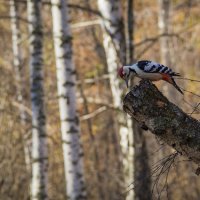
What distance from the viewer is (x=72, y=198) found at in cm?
808

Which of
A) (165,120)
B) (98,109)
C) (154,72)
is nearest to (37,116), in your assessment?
(98,109)

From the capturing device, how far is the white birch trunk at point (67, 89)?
7.83 meters

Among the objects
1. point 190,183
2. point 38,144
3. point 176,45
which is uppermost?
point 176,45

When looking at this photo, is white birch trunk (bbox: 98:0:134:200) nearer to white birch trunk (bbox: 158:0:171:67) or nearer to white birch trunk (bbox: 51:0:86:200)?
white birch trunk (bbox: 51:0:86:200)

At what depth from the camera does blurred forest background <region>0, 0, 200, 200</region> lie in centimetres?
773

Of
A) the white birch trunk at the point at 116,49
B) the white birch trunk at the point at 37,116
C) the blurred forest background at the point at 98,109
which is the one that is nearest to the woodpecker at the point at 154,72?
the blurred forest background at the point at 98,109

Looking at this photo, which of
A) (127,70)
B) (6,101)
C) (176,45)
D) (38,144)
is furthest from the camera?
(176,45)

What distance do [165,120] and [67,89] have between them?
4.35 meters

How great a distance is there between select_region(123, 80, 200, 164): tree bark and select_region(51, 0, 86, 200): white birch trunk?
4.26 meters

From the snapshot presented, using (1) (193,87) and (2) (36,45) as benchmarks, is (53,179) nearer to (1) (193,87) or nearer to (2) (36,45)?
(2) (36,45)

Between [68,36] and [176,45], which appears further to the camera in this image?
[176,45]

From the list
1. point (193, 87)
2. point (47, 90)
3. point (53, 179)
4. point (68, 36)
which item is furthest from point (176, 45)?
point (68, 36)

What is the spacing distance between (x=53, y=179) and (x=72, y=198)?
5.50m

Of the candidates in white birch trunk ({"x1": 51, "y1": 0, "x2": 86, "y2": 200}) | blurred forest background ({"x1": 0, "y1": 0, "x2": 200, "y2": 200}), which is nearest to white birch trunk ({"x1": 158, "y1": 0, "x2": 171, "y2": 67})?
blurred forest background ({"x1": 0, "y1": 0, "x2": 200, "y2": 200})
